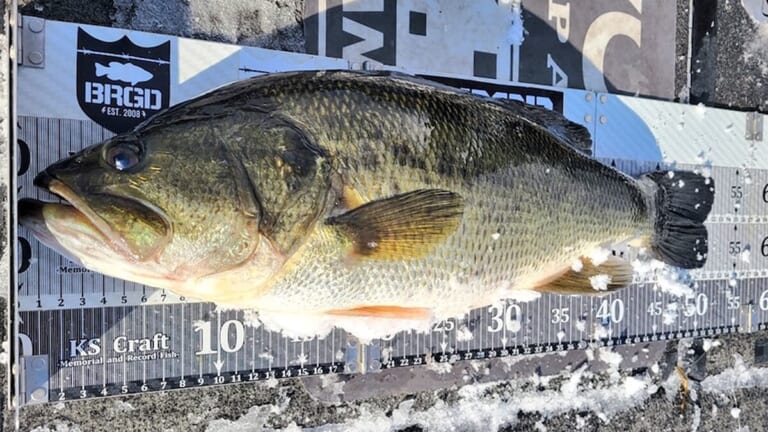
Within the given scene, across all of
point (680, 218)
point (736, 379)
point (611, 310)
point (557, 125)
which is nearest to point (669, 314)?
point (611, 310)

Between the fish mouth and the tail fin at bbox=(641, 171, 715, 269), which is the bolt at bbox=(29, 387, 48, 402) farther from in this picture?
the tail fin at bbox=(641, 171, 715, 269)

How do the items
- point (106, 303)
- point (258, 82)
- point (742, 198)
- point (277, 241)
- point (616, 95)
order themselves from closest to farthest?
point (277, 241) → point (258, 82) → point (106, 303) → point (616, 95) → point (742, 198)

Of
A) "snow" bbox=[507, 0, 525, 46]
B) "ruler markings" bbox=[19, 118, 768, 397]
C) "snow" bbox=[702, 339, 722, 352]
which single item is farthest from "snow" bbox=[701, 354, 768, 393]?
"snow" bbox=[507, 0, 525, 46]

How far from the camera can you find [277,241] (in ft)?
5.19

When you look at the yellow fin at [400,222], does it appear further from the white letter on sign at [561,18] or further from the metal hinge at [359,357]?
the white letter on sign at [561,18]

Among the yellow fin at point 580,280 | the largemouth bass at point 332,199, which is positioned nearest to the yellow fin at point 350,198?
the largemouth bass at point 332,199

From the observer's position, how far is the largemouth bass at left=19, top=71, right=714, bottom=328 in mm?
1496

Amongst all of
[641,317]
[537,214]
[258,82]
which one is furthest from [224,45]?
[641,317]

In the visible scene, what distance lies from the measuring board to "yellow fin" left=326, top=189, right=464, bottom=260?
827 millimetres

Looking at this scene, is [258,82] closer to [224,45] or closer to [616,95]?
[224,45]

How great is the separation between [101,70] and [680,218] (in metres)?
2.28

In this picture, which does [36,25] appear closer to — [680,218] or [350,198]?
[350,198]

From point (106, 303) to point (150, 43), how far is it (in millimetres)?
909

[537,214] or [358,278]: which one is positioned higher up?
[537,214]
